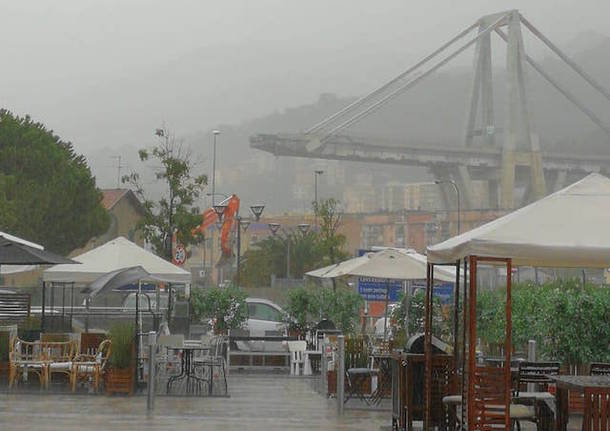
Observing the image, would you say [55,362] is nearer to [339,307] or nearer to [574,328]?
[574,328]

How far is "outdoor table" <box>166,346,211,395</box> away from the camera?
1845cm

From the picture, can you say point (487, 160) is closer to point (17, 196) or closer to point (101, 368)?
point (17, 196)

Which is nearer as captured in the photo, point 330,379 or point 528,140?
point 330,379

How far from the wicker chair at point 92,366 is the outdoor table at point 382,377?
4049 mm

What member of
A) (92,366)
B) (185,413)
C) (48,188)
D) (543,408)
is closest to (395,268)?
(92,366)

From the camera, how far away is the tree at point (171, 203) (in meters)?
37.0

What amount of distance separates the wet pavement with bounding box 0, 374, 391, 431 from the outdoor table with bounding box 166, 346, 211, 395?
726mm

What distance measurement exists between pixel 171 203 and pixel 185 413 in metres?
23.0

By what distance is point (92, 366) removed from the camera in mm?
17906

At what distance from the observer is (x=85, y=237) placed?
185ft

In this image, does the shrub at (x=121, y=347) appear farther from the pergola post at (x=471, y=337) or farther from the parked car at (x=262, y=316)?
the parked car at (x=262, y=316)

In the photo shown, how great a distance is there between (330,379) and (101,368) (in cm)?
350

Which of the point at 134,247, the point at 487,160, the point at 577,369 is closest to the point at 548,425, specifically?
the point at 577,369

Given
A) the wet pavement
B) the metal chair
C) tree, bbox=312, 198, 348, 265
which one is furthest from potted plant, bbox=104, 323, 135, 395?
tree, bbox=312, 198, 348, 265
